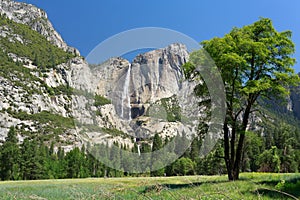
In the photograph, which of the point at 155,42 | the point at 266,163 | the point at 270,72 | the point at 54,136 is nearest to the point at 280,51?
the point at 270,72

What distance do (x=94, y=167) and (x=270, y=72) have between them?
7331 centimetres

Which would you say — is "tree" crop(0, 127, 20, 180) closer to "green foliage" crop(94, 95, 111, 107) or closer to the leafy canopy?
"green foliage" crop(94, 95, 111, 107)

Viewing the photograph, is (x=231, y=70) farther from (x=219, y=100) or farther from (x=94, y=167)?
(x=94, y=167)

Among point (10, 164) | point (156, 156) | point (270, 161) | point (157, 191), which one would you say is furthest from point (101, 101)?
point (10, 164)

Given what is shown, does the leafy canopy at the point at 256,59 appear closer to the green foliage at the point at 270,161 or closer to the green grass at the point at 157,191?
the green grass at the point at 157,191

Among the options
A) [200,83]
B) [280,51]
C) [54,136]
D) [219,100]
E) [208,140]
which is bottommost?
[208,140]

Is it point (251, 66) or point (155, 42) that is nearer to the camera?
point (155, 42)

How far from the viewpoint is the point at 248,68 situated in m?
21.5

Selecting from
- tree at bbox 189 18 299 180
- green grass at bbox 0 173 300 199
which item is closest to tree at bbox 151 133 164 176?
tree at bbox 189 18 299 180

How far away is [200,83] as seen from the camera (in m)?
22.4

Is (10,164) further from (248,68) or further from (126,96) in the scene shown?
(248,68)

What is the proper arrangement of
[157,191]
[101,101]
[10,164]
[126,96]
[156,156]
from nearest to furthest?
[157,191], [101,101], [126,96], [156,156], [10,164]

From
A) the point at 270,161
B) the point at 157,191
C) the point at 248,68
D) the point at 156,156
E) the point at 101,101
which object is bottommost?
the point at 157,191

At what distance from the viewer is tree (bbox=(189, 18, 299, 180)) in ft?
68.2
